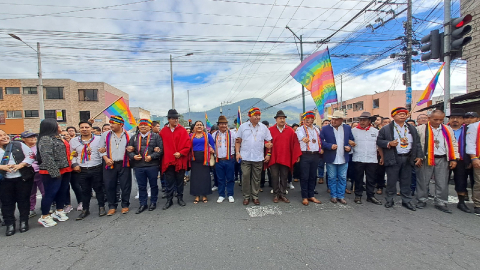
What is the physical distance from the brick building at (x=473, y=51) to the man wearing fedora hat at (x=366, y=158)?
7747mm

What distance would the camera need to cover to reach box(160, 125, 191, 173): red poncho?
4.69m

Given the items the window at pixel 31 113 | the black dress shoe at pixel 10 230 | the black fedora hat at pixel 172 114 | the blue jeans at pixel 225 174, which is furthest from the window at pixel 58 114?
the blue jeans at pixel 225 174

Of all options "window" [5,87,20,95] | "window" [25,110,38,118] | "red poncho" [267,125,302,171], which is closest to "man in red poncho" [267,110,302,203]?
"red poncho" [267,125,302,171]

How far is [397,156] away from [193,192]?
173 inches

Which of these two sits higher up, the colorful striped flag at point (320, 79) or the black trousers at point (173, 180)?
the colorful striped flag at point (320, 79)

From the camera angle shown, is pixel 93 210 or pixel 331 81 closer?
pixel 93 210

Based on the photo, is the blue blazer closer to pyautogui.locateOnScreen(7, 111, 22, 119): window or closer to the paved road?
the paved road

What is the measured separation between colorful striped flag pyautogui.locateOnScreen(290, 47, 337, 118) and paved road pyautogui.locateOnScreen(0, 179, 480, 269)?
2962mm

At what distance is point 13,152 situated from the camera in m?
3.64

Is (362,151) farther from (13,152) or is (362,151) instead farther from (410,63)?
(410,63)

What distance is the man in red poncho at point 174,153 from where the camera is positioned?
470 centimetres

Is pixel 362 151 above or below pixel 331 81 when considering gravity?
below

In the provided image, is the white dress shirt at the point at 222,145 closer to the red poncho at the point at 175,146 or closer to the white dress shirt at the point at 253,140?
the white dress shirt at the point at 253,140

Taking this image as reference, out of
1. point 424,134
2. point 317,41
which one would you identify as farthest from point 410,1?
point 424,134
